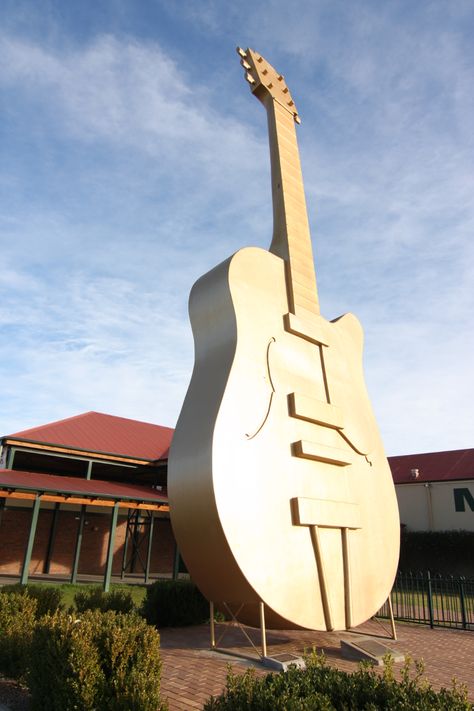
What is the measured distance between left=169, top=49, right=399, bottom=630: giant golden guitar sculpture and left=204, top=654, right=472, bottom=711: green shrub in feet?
7.53

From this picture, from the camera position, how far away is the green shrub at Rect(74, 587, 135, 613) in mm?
7980

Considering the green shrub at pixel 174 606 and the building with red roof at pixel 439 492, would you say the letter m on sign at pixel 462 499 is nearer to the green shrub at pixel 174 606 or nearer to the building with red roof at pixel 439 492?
the building with red roof at pixel 439 492

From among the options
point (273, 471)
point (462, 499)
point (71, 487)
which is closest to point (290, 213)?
point (273, 471)

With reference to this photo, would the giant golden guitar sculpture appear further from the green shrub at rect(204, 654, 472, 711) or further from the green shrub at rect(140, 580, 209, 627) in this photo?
the green shrub at rect(140, 580, 209, 627)

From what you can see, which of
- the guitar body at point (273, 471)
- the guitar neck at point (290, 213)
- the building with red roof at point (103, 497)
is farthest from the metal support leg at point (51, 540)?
the guitar neck at point (290, 213)

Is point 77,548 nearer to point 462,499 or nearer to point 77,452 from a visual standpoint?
point 77,452

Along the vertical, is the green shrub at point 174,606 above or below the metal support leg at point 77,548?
below

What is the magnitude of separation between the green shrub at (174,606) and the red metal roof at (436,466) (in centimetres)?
1951

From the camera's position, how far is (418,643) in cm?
859

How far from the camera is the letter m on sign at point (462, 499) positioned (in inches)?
971

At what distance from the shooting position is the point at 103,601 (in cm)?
807

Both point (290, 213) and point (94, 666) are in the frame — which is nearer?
point (94, 666)

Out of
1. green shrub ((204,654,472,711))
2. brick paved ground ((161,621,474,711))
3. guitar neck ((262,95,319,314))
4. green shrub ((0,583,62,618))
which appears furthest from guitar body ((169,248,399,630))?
green shrub ((0,583,62,618))

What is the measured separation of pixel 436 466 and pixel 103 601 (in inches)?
907
